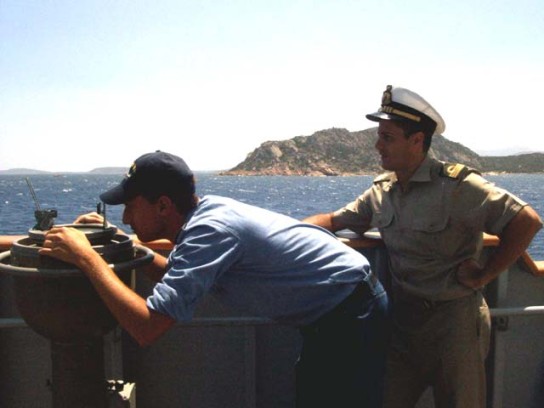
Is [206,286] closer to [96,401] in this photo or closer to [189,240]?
[189,240]

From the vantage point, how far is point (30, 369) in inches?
122

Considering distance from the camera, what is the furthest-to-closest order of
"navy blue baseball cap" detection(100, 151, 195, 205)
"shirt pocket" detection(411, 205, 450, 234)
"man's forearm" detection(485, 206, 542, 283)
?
"shirt pocket" detection(411, 205, 450, 234)
"man's forearm" detection(485, 206, 542, 283)
"navy blue baseball cap" detection(100, 151, 195, 205)

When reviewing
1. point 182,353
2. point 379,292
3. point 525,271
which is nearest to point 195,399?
point 182,353

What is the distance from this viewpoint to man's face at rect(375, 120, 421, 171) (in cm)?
288

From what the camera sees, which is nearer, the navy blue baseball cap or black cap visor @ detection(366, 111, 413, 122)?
the navy blue baseball cap

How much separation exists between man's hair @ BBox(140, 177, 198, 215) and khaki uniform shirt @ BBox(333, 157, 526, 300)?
117 centimetres

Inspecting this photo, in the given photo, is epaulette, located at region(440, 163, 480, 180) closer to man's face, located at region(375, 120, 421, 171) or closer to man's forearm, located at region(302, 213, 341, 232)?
man's face, located at region(375, 120, 421, 171)

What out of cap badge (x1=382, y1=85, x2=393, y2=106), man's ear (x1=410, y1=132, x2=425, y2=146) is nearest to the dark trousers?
man's ear (x1=410, y1=132, x2=425, y2=146)

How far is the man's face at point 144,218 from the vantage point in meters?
2.18

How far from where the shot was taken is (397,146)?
114 inches

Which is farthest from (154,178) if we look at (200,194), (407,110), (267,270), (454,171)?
(200,194)

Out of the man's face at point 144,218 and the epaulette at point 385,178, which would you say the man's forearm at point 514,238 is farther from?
the man's face at point 144,218

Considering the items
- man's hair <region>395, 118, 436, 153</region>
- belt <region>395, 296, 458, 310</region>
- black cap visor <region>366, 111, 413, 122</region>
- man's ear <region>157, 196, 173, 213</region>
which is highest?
black cap visor <region>366, 111, 413, 122</region>

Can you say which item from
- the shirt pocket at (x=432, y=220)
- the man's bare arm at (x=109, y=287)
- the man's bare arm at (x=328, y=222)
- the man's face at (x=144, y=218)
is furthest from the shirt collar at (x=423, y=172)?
the man's bare arm at (x=109, y=287)
